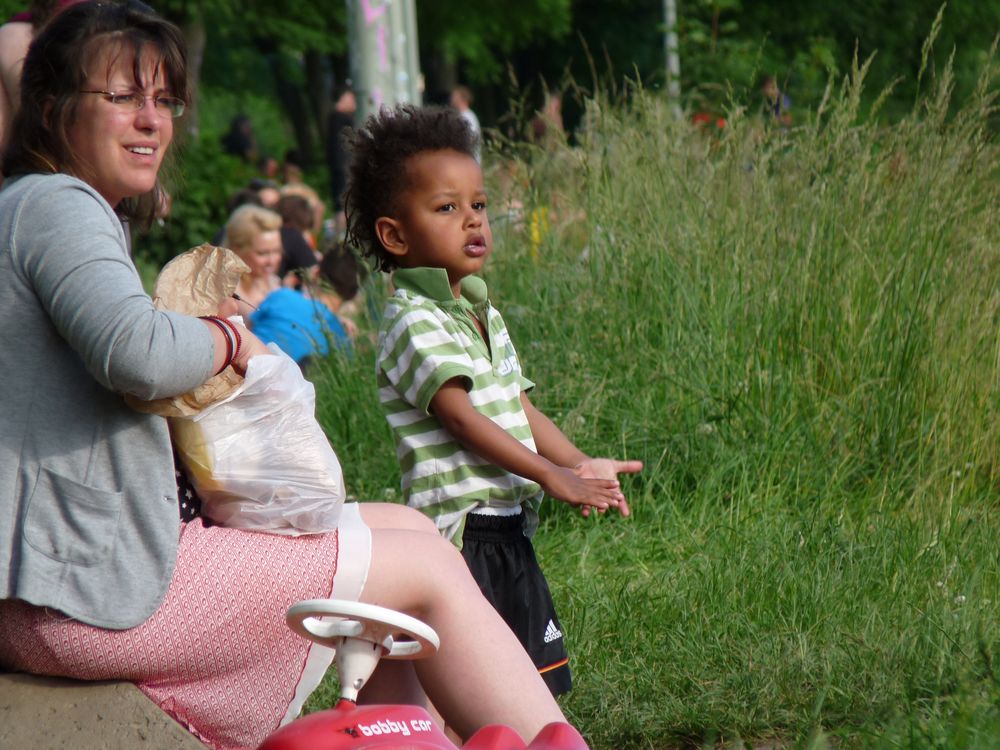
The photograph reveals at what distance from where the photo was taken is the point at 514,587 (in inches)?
121

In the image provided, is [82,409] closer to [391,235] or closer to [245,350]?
[245,350]

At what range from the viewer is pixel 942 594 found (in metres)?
3.57

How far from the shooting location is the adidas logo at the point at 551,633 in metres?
3.08

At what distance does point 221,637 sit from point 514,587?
87cm

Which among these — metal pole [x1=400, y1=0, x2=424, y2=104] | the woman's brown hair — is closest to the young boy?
the woman's brown hair

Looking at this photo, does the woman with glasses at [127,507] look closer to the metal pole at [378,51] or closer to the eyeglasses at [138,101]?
the eyeglasses at [138,101]

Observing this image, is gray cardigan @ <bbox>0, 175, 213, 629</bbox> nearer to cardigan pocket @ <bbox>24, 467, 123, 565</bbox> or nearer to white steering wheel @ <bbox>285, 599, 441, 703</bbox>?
cardigan pocket @ <bbox>24, 467, 123, 565</bbox>

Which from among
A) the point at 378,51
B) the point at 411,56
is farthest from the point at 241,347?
the point at 411,56

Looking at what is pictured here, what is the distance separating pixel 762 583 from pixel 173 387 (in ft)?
6.55

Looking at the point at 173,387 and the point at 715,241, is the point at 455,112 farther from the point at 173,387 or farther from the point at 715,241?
the point at 715,241

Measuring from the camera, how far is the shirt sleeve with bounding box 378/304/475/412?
2.92m

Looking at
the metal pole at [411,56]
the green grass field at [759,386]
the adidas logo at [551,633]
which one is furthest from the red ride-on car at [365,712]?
the metal pole at [411,56]

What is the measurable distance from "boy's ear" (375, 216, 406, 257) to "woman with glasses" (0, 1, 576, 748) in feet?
2.16

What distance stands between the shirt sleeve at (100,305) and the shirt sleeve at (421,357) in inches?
27.7
